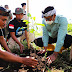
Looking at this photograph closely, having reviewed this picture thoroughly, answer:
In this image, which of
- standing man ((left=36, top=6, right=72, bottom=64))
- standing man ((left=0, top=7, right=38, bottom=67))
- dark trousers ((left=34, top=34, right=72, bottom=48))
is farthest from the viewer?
dark trousers ((left=34, top=34, right=72, bottom=48))

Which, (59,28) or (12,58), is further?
(59,28)

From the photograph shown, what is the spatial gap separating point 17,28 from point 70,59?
161 cm

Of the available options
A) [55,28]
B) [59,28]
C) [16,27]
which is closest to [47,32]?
[55,28]

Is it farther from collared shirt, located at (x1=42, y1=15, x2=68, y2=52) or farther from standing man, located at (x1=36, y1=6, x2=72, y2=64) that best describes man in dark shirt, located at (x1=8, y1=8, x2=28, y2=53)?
collared shirt, located at (x1=42, y1=15, x2=68, y2=52)

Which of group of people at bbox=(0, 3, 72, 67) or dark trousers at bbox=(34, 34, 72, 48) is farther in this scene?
dark trousers at bbox=(34, 34, 72, 48)

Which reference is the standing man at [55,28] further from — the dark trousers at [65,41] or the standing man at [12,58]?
the standing man at [12,58]

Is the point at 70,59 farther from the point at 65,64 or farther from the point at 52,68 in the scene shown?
the point at 52,68

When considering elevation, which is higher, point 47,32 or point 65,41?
point 47,32

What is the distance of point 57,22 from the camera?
231cm

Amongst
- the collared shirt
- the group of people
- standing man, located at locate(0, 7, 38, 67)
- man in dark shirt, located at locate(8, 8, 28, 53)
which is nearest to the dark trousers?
the group of people

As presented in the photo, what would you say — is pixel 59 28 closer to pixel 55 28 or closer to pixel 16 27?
pixel 55 28

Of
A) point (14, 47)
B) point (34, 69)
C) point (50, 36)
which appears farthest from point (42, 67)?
point (14, 47)

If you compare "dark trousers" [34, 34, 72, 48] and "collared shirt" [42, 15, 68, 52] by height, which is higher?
"collared shirt" [42, 15, 68, 52]

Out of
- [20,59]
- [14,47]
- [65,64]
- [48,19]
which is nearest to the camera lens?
[20,59]
